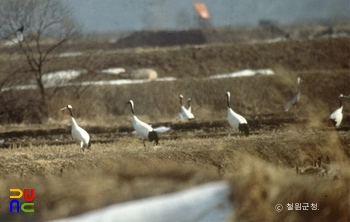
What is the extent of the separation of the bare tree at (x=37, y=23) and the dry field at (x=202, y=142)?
2473 millimetres

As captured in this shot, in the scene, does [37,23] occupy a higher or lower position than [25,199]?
higher

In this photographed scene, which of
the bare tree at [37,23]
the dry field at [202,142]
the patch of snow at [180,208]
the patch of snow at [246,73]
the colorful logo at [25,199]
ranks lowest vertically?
the patch of snow at [180,208]

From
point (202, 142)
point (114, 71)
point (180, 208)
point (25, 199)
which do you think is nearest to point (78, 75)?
point (114, 71)

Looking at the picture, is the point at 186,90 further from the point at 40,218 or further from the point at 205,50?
the point at 40,218

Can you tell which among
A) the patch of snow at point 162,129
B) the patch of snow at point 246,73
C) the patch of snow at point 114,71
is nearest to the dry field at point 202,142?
the patch of snow at point 162,129

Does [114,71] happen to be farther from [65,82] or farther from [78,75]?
[65,82]

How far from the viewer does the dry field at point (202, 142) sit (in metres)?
7.53

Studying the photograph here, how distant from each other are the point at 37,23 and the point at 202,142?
56.6 feet

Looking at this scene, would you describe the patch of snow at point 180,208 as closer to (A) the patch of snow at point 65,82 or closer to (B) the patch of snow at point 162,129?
(B) the patch of snow at point 162,129

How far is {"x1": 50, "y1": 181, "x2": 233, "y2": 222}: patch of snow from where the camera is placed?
6789mm

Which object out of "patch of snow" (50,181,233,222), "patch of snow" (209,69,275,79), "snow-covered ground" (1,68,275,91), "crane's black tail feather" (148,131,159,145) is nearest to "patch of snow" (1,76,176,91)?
"snow-covered ground" (1,68,275,91)

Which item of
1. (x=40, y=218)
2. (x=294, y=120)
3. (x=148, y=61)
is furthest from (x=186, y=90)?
(x=40, y=218)

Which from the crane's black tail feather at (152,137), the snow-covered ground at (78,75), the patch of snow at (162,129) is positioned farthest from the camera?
the snow-covered ground at (78,75)

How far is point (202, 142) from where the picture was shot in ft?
55.7
